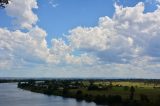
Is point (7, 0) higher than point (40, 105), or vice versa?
point (7, 0)

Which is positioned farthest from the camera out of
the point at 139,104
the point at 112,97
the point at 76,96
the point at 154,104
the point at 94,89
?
the point at 94,89

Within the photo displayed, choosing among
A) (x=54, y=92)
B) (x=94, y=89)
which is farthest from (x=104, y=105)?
(x=54, y=92)

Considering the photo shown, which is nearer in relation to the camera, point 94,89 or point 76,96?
point 76,96

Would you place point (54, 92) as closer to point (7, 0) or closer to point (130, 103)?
point (130, 103)

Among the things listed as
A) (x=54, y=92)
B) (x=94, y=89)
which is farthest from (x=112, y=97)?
(x=54, y=92)

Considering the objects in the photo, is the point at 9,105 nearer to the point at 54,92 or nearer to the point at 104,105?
the point at 104,105

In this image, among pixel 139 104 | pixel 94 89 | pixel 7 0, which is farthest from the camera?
pixel 94 89

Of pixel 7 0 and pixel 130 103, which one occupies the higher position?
pixel 7 0

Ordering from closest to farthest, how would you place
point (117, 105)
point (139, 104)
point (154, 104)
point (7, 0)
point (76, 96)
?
point (7, 0) < point (154, 104) < point (139, 104) < point (117, 105) < point (76, 96)

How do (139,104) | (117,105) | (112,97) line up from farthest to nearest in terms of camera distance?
(112,97) < (117,105) < (139,104)
